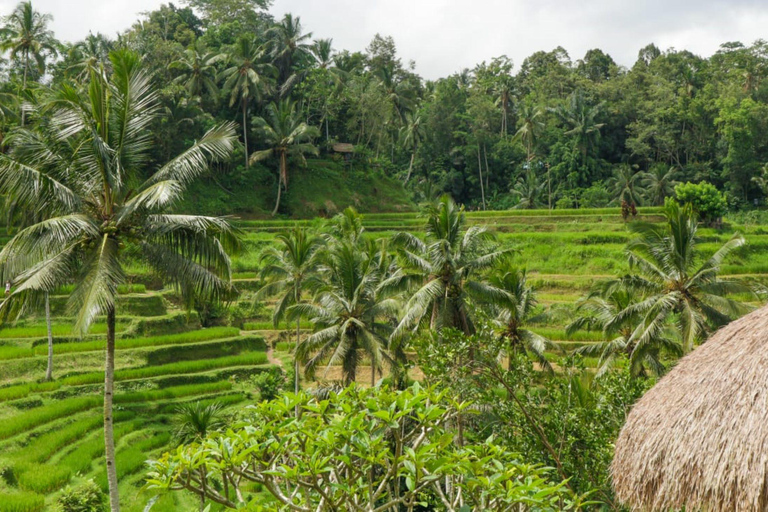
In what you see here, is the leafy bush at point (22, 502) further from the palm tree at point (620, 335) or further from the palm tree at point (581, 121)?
the palm tree at point (581, 121)

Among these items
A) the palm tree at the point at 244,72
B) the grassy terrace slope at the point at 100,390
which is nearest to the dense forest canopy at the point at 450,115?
the palm tree at the point at 244,72

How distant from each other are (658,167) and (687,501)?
37.9 meters

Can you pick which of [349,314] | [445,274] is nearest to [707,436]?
[445,274]

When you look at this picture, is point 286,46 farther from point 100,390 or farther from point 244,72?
point 100,390

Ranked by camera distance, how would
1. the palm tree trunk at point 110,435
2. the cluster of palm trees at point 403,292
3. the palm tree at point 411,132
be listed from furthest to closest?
the palm tree at point 411,132
the cluster of palm trees at point 403,292
the palm tree trunk at point 110,435

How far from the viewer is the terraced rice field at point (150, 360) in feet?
43.0

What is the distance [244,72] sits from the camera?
3688 centimetres

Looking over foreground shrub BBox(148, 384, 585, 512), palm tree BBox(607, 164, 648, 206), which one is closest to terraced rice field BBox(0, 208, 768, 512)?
palm tree BBox(607, 164, 648, 206)

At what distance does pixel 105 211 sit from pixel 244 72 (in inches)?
1124

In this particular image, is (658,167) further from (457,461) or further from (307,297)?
(457,461)

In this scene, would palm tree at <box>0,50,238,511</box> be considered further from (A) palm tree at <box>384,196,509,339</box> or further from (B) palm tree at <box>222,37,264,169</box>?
(B) palm tree at <box>222,37,264,169</box>

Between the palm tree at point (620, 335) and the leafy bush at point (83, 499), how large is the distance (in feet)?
33.6

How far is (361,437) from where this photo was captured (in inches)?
156

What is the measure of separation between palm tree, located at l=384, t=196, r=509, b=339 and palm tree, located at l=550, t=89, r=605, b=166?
31.7m
